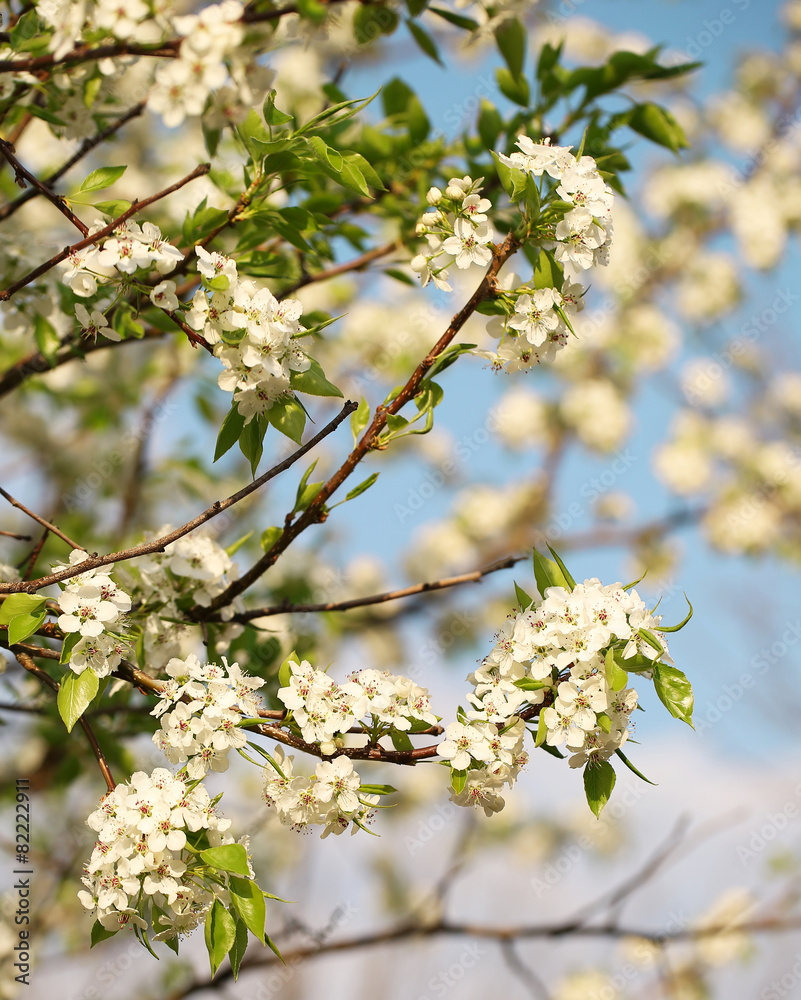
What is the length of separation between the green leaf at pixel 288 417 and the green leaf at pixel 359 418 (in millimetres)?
131

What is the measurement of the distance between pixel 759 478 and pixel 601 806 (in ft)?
22.3

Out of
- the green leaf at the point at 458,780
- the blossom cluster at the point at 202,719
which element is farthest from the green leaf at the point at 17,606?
the green leaf at the point at 458,780

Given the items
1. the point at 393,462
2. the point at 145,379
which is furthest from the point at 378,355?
Result: the point at 145,379

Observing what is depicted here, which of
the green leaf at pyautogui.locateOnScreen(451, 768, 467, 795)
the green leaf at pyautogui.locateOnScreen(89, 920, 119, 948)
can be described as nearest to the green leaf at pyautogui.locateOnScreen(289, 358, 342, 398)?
the green leaf at pyautogui.locateOnScreen(451, 768, 467, 795)

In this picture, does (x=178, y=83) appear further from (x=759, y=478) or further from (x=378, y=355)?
(x=759, y=478)

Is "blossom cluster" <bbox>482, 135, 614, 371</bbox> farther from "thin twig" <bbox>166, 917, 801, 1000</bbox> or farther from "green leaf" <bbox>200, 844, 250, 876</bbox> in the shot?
"thin twig" <bbox>166, 917, 801, 1000</bbox>

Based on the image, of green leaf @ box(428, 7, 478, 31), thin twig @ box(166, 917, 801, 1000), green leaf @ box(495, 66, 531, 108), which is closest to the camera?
green leaf @ box(428, 7, 478, 31)

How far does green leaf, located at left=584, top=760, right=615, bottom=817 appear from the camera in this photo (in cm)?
120

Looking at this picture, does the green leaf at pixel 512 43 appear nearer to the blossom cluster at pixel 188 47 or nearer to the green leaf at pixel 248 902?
the blossom cluster at pixel 188 47

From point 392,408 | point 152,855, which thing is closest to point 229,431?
point 392,408

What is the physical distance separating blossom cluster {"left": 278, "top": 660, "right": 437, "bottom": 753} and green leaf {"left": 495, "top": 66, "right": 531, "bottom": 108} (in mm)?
1351

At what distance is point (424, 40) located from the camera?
1.86 m

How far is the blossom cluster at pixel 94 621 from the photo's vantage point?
4.00 feet

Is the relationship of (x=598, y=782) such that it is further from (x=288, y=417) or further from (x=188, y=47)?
(x=188, y=47)
